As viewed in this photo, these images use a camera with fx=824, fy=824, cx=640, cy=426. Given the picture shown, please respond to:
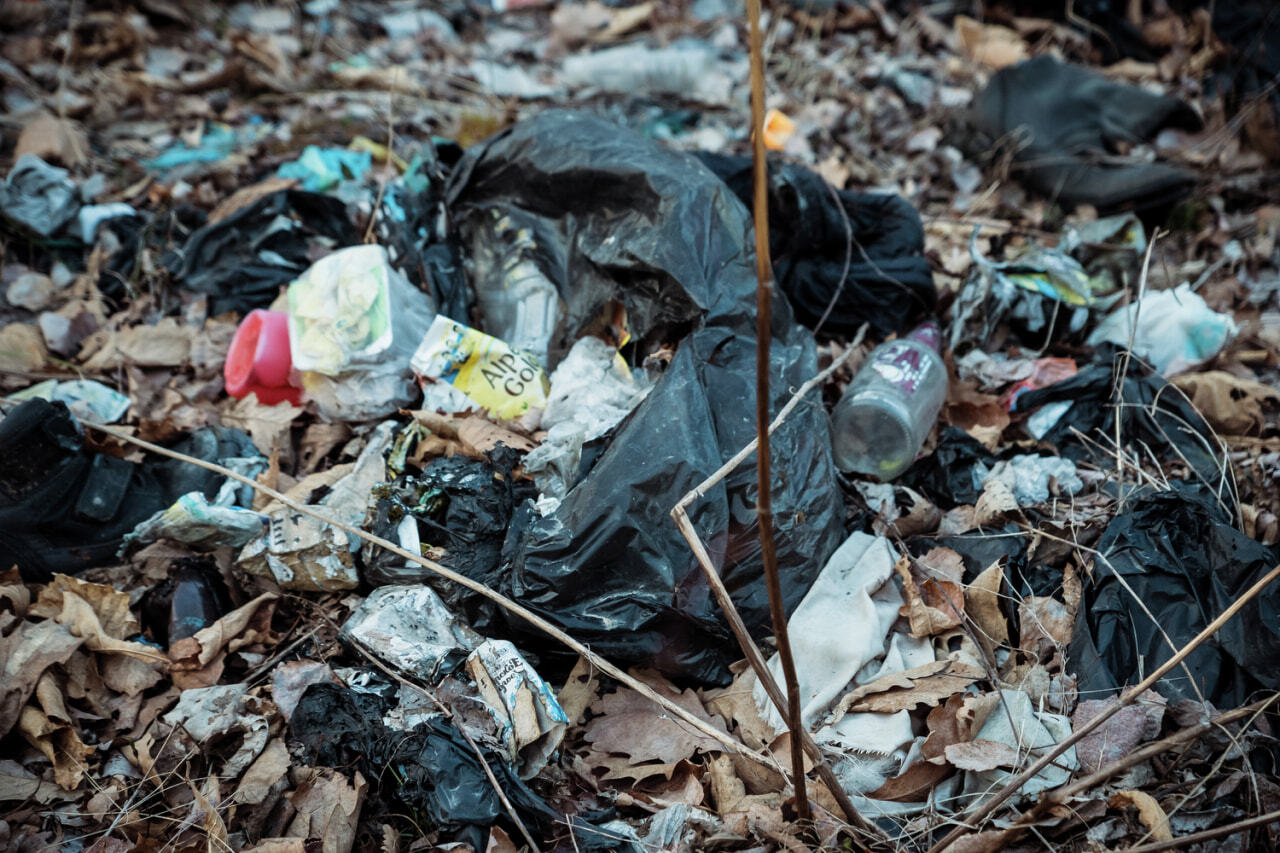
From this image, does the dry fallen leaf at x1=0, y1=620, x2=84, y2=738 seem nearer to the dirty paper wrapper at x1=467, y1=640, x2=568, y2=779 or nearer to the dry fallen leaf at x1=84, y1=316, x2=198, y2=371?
the dirty paper wrapper at x1=467, y1=640, x2=568, y2=779

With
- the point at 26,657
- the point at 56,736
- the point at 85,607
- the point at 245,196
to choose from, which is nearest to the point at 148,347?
the point at 245,196

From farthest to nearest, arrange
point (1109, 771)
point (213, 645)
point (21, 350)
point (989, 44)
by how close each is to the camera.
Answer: point (989, 44), point (21, 350), point (213, 645), point (1109, 771)

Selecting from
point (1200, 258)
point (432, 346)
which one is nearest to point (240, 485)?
point (432, 346)

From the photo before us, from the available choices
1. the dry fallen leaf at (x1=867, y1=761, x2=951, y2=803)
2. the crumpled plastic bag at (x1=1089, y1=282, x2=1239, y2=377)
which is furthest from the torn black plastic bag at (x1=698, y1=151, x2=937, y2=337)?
the dry fallen leaf at (x1=867, y1=761, x2=951, y2=803)

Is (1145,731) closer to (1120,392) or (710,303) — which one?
(1120,392)

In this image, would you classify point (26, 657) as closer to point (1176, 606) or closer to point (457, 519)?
point (457, 519)

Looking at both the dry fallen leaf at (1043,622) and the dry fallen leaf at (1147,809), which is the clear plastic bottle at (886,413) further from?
the dry fallen leaf at (1147,809)

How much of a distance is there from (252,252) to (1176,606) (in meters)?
2.98

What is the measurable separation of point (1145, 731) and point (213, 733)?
6.33ft

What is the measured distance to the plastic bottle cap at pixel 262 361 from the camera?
2.50 metres

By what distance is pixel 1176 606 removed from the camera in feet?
5.83

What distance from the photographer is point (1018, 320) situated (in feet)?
9.00

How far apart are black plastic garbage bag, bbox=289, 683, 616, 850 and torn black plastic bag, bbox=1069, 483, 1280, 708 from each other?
1130mm

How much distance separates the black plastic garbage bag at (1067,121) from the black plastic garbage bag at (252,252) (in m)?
2.80
